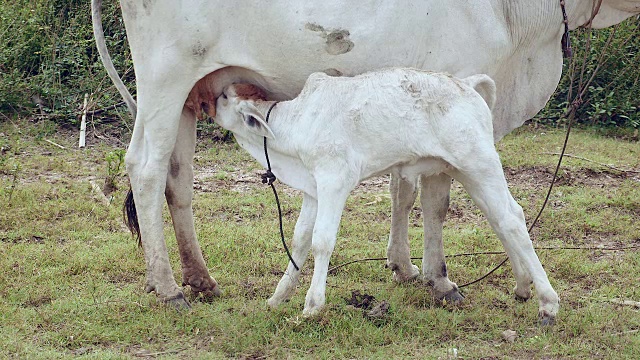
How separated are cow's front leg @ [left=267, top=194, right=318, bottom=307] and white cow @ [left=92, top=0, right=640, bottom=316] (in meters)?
0.57

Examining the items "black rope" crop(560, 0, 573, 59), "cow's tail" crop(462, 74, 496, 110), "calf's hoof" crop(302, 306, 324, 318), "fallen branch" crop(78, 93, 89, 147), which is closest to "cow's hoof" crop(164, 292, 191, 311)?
"calf's hoof" crop(302, 306, 324, 318)

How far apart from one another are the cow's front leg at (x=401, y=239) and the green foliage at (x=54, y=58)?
13.7ft

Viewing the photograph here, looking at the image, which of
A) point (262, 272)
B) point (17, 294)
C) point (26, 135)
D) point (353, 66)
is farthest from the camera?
point (26, 135)

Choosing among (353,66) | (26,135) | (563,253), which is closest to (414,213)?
(563,253)

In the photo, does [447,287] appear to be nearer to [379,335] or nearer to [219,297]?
[379,335]

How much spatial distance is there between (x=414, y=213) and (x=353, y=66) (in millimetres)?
2504

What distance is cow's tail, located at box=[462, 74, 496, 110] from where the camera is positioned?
472cm

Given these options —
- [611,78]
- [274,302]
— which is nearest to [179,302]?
A: [274,302]

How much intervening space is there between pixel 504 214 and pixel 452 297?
0.85 meters

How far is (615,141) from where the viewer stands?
9.14 meters

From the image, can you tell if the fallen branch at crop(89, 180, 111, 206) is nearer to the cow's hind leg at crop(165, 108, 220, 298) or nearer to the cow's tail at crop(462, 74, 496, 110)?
the cow's hind leg at crop(165, 108, 220, 298)

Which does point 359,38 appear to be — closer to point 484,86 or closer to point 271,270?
point 484,86

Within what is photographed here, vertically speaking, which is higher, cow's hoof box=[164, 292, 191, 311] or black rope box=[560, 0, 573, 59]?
black rope box=[560, 0, 573, 59]

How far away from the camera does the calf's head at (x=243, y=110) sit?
4809 millimetres
